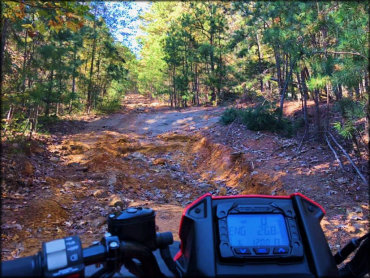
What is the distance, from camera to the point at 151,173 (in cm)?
920

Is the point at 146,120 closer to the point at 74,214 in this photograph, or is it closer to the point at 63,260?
the point at 74,214

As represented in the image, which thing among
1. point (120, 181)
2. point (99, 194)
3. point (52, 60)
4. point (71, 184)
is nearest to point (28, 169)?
point (71, 184)

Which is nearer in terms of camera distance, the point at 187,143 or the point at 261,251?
the point at 261,251

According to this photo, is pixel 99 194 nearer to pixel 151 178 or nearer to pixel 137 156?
pixel 151 178

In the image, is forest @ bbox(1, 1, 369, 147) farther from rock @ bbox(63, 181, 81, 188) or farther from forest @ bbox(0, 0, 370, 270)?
rock @ bbox(63, 181, 81, 188)

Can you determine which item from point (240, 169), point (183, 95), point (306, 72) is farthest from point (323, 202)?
point (183, 95)

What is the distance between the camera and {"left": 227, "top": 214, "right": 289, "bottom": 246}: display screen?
1296 millimetres

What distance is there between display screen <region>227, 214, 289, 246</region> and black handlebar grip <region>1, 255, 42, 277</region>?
0.73 meters

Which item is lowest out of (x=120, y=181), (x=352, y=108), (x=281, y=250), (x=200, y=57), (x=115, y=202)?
(x=115, y=202)

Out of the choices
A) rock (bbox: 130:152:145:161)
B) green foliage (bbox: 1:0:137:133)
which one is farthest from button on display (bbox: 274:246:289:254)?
rock (bbox: 130:152:145:161)

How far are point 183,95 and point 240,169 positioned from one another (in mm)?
17664

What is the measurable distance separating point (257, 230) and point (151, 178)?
754 cm

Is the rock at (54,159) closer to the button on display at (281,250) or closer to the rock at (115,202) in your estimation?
the rock at (115,202)

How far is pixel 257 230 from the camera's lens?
4.34 feet
